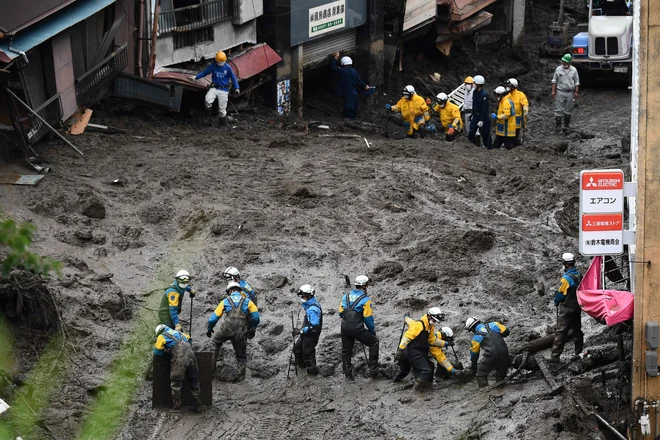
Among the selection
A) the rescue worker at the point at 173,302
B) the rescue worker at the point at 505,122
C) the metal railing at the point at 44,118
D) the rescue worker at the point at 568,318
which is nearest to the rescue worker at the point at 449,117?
the rescue worker at the point at 505,122

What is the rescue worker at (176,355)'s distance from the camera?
13.9m

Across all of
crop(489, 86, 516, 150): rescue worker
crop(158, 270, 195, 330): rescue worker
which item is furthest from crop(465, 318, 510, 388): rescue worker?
crop(489, 86, 516, 150): rescue worker

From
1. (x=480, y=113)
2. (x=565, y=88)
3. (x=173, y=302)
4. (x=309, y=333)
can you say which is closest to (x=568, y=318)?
(x=309, y=333)

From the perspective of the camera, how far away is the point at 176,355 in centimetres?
1388

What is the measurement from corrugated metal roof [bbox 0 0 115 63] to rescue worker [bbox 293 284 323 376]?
6.36 m

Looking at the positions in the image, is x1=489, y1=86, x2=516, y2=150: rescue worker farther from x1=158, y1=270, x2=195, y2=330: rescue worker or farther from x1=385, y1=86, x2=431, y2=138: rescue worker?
x1=158, y1=270, x2=195, y2=330: rescue worker

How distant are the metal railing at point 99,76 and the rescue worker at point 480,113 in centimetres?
706

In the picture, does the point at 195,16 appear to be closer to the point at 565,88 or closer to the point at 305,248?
the point at 305,248

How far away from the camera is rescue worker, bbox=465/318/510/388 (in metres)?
13.9

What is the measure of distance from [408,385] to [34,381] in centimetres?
444

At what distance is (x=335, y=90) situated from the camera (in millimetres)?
27922

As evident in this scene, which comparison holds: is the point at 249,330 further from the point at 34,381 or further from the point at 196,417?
the point at 34,381

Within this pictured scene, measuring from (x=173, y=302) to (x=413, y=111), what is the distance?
10.6 m

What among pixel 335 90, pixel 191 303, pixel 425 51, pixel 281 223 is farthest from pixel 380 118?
pixel 191 303
